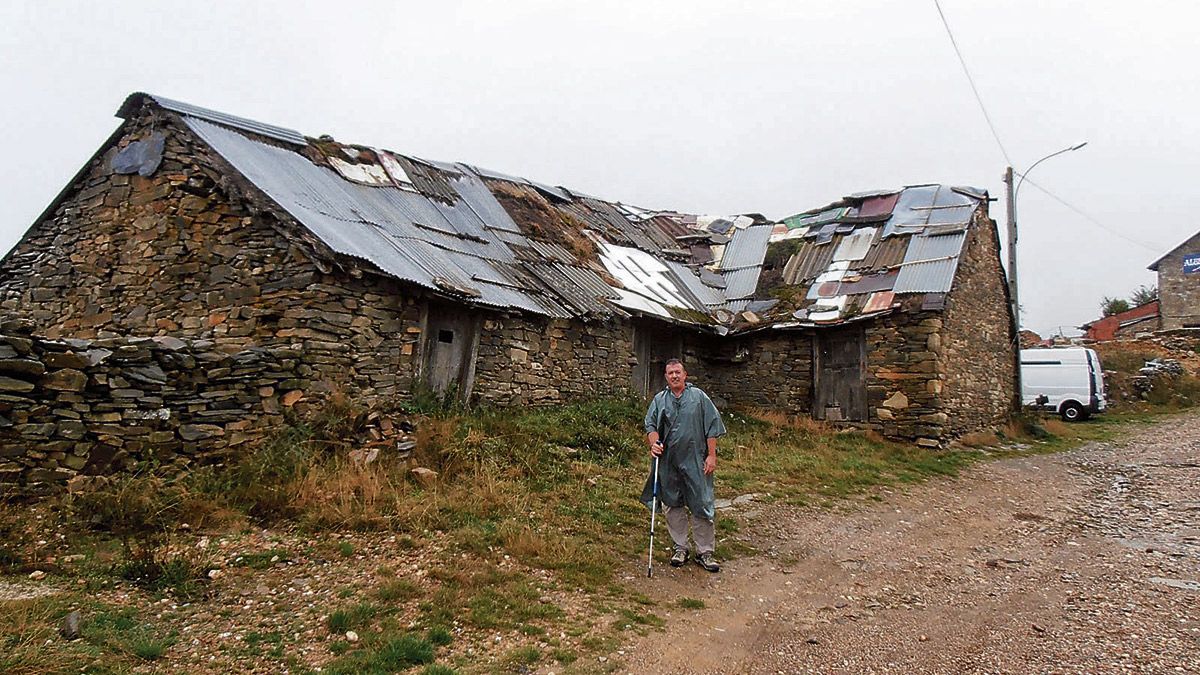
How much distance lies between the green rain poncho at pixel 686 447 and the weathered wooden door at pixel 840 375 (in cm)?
864

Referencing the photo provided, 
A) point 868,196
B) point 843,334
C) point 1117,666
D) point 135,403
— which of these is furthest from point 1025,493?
point 135,403

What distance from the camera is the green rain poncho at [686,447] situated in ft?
19.5

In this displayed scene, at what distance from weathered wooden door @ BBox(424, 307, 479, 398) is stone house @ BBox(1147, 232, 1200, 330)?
32.0 metres

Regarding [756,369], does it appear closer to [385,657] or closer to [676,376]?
[676,376]

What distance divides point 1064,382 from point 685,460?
1632cm

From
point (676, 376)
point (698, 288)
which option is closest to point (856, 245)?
point (698, 288)

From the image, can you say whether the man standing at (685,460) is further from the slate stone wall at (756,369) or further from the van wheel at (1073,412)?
the van wheel at (1073,412)

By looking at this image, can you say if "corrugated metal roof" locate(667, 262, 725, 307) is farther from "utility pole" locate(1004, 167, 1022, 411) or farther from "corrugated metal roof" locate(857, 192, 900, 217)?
"utility pole" locate(1004, 167, 1022, 411)

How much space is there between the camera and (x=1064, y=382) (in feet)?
59.1

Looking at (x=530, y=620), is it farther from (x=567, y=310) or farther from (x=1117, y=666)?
(x=567, y=310)

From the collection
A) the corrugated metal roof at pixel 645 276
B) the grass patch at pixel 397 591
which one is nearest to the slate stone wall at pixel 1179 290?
the corrugated metal roof at pixel 645 276

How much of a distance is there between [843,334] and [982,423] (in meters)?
3.62

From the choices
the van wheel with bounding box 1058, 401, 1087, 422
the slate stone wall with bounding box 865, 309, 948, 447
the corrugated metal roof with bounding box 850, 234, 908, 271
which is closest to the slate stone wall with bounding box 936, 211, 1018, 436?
the slate stone wall with bounding box 865, 309, 948, 447

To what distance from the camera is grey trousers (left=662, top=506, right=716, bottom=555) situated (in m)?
6.00
